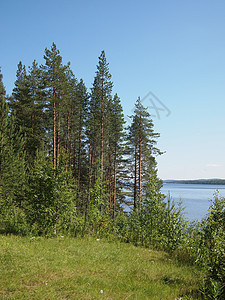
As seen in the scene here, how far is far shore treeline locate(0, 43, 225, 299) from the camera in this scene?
7291 mm

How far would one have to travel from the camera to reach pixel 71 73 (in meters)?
27.6

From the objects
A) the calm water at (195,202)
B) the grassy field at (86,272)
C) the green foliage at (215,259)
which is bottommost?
the calm water at (195,202)

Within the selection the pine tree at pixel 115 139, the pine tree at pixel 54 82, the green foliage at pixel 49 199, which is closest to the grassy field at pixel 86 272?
the green foliage at pixel 49 199

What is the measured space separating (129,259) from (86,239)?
7.58 ft

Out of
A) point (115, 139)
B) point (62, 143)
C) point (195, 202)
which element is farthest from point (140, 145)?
point (195, 202)

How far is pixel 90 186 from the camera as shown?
17.9 m

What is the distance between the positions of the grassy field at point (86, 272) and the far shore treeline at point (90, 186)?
570 mm

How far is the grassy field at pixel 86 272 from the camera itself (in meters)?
→ 4.41

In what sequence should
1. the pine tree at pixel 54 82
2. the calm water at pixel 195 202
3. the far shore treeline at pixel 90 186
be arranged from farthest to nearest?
1. the pine tree at pixel 54 82
2. the calm water at pixel 195 202
3. the far shore treeline at pixel 90 186

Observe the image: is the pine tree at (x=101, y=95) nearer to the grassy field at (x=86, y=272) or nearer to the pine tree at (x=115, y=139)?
the pine tree at (x=115, y=139)

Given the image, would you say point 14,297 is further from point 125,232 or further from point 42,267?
point 125,232

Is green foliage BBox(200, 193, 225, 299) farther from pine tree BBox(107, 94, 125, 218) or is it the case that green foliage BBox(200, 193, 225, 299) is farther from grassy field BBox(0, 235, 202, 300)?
pine tree BBox(107, 94, 125, 218)

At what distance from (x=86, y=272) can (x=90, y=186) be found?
492 inches

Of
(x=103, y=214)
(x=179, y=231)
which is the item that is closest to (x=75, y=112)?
(x=103, y=214)
